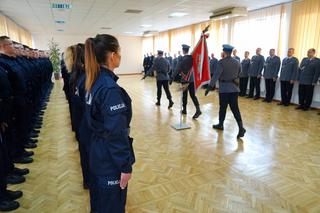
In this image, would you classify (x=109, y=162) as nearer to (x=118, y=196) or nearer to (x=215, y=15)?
(x=118, y=196)

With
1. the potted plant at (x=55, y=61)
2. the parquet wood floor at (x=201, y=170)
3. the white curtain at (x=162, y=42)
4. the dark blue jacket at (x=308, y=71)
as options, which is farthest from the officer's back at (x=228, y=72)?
the potted plant at (x=55, y=61)

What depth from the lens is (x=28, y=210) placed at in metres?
2.30

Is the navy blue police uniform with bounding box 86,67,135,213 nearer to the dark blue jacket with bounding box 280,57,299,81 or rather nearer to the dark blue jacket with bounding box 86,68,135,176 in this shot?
the dark blue jacket with bounding box 86,68,135,176

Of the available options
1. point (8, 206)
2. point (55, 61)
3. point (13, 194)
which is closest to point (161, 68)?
point (13, 194)

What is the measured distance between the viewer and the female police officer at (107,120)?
52.2 inches

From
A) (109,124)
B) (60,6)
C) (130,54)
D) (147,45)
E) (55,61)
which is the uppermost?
(60,6)

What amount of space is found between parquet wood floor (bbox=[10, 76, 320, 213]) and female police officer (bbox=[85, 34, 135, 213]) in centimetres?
101

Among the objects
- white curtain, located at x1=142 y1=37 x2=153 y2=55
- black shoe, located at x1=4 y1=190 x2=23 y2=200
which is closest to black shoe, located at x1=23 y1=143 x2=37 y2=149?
black shoe, located at x1=4 y1=190 x2=23 y2=200

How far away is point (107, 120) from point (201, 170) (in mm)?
2124

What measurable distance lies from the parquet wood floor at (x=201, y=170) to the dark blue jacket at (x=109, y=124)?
1.13 m

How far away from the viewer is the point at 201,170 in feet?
10.2

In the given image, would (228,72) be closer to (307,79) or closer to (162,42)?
(307,79)

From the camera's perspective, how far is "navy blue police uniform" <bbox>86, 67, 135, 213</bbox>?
1321 mm

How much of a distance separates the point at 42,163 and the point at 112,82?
2.57m
